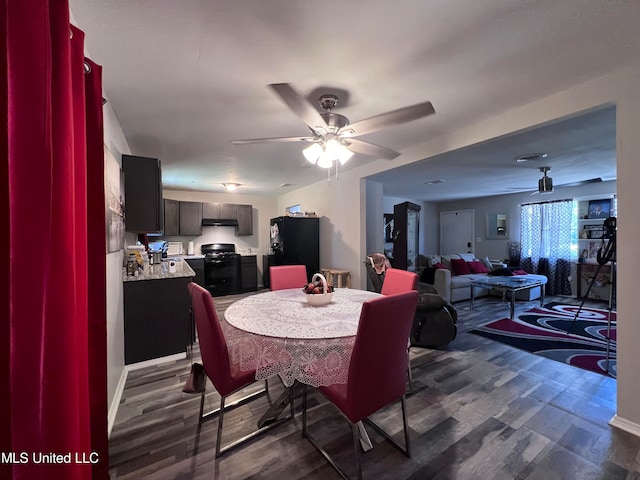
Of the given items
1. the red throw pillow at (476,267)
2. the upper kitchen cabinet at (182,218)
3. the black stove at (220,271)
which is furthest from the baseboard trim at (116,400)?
the red throw pillow at (476,267)

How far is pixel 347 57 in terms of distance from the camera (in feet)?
5.18

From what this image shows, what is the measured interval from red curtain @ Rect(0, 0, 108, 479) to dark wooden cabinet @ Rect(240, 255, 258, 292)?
5345mm

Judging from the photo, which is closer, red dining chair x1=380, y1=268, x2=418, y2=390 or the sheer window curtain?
red dining chair x1=380, y1=268, x2=418, y2=390

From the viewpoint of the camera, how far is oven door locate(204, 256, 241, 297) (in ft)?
18.2

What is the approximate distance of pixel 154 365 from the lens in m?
2.64

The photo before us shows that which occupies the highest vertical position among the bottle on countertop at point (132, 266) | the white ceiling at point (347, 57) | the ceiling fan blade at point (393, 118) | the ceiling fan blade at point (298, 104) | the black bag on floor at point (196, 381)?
the white ceiling at point (347, 57)

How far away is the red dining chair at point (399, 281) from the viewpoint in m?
2.22

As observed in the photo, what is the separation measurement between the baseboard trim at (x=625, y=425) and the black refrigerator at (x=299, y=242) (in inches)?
154

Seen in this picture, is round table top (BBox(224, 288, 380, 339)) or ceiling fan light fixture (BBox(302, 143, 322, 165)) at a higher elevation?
ceiling fan light fixture (BBox(302, 143, 322, 165))

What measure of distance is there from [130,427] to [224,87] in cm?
238

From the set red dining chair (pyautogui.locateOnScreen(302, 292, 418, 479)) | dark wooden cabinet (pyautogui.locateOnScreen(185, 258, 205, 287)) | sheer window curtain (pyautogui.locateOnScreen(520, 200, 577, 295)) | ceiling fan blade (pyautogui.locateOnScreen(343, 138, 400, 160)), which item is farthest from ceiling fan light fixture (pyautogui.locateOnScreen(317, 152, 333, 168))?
sheer window curtain (pyautogui.locateOnScreen(520, 200, 577, 295))

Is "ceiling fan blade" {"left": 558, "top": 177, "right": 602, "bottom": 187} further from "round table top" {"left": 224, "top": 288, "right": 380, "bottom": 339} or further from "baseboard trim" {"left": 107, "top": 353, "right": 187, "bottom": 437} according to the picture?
"baseboard trim" {"left": 107, "top": 353, "right": 187, "bottom": 437}

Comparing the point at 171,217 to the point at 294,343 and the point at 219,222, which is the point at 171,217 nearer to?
the point at 219,222

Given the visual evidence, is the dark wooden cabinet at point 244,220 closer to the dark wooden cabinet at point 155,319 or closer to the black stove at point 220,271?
the black stove at point 220,271
